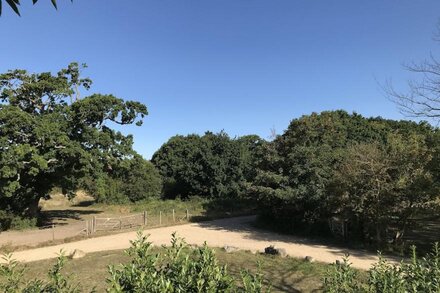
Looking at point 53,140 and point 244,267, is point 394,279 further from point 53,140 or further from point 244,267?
point 53,140

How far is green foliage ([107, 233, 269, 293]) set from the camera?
2.56 m

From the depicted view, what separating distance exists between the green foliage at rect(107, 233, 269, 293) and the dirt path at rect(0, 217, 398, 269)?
10.6 meters

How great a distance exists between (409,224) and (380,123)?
31.9 metres

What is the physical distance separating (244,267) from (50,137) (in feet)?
44.0

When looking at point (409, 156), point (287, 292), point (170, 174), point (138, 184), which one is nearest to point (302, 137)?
point (409, 156)

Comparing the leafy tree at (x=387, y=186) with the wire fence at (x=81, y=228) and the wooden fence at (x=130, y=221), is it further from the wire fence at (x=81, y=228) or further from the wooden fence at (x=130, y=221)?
the wooden fence at (x=130, y=221)

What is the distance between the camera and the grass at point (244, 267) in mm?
9883

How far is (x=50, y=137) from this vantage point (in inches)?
776

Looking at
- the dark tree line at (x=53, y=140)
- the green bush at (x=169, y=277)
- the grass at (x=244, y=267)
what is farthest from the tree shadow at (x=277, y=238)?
the green bush at (x=169, y=277)

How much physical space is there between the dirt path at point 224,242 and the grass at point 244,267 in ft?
4.11

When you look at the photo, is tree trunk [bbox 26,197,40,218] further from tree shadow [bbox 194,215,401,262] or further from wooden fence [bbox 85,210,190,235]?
tree shadow [bbox 194,215,401,262]

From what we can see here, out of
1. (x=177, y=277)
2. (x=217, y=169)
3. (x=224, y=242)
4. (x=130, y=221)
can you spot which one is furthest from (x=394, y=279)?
(x=217, y=169)

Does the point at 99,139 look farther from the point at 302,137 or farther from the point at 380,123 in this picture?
the point at 380,123

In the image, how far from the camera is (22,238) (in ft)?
61.0
